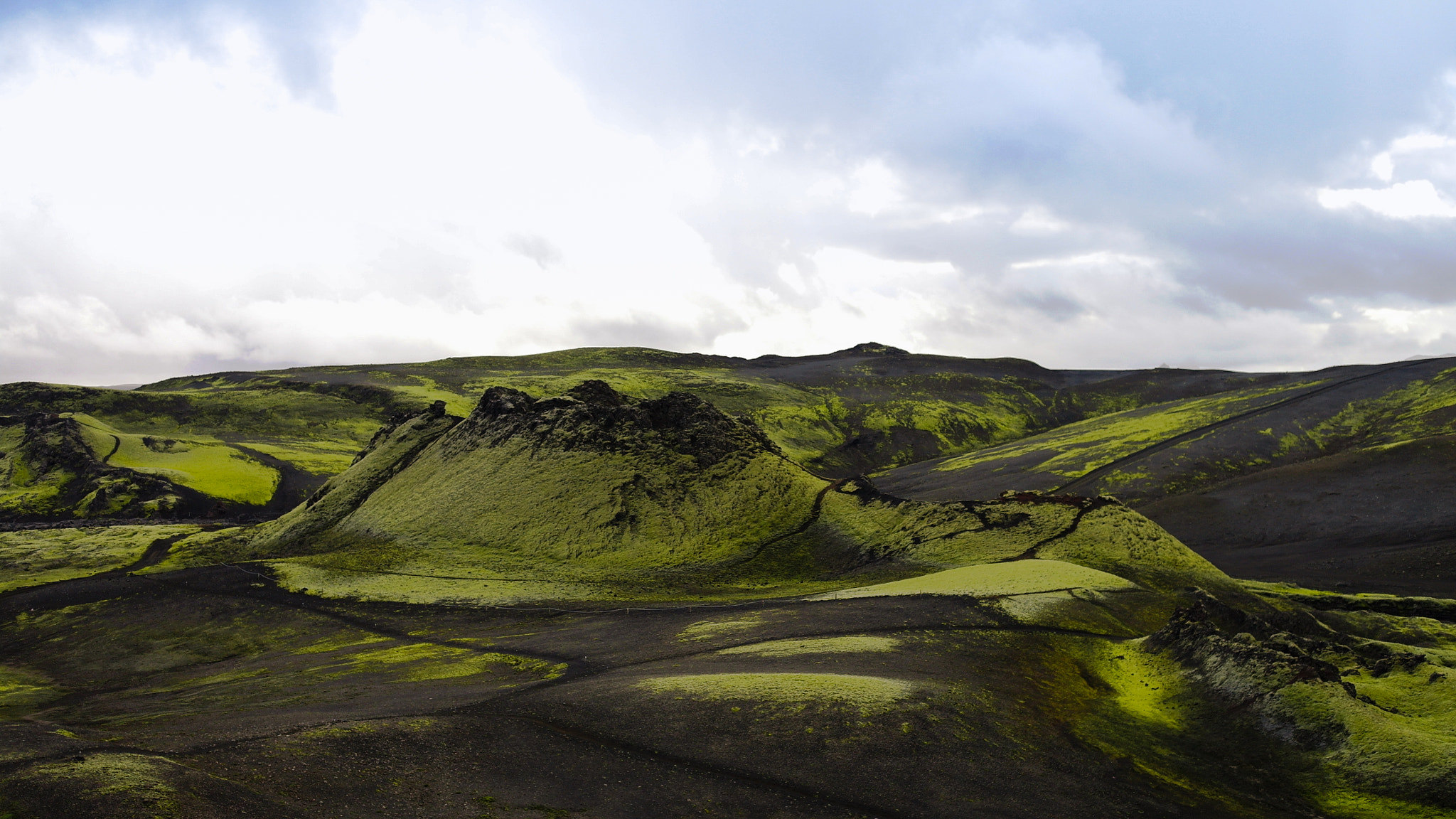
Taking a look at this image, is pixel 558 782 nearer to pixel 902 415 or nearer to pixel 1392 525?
pixel 1392 525

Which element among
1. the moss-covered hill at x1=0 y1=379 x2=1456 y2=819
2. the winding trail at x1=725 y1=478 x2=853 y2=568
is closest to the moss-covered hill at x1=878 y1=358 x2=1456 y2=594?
the moss-covered hill at x1=0 y1=379 x2=1456 y2=819

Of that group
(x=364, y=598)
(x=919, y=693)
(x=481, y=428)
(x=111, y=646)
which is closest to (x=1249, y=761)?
(x=919, y=693)

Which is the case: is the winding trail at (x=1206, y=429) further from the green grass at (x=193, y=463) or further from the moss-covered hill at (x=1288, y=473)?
the green grass at (x=193, y=463)

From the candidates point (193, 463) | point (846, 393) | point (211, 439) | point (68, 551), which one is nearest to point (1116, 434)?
point (846, 393)

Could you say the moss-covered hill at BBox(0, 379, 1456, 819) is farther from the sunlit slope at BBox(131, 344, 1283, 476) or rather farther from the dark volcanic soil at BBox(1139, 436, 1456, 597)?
the sunlit slope at BBox(131, 344, 1283, 476)

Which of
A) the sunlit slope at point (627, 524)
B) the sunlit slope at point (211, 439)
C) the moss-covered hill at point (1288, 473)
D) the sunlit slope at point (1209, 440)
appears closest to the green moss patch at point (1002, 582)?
the sunlit slope at point (627, 524)

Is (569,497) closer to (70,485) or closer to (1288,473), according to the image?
(70,485)
